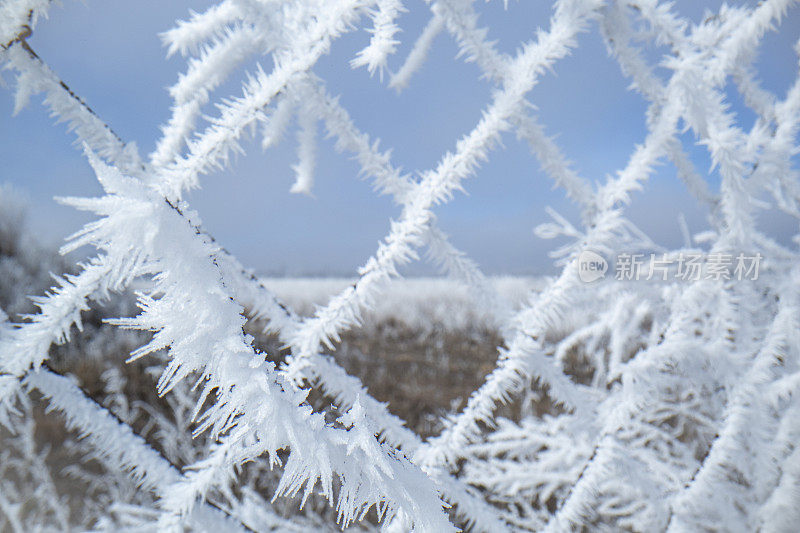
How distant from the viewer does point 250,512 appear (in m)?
0.73

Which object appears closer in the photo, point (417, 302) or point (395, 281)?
point (395, 281)

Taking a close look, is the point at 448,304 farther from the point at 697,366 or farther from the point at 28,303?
the point at 697,366

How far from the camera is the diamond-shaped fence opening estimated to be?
0.86 ft

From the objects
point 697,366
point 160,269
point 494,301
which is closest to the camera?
point 160,269

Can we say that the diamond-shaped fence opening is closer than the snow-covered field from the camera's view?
Yes

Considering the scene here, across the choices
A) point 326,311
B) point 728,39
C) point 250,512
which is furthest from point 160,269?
point 728,39

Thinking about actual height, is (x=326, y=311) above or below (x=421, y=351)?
below

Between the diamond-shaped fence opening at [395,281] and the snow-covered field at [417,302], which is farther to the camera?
the snow-covered field at [417,302]

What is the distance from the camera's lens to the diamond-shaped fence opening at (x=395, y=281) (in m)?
0.26

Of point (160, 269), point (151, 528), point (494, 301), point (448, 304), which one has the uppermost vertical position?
point (448, 304)

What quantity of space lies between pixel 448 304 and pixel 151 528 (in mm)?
2882

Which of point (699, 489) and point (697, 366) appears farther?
point (697, 366)

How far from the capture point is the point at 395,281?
0.53 m

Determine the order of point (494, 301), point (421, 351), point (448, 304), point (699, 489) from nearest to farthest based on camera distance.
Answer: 1. point (494, 301)
2. point (699, 489)
3. point (421, 351)
4. point (448, 304)
